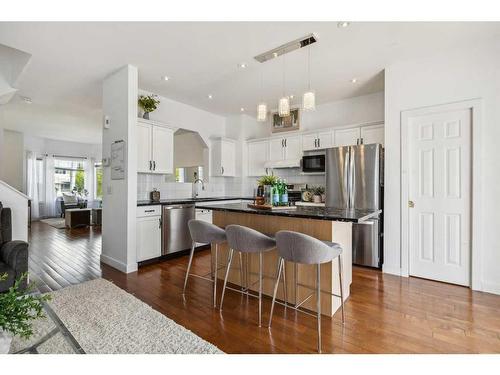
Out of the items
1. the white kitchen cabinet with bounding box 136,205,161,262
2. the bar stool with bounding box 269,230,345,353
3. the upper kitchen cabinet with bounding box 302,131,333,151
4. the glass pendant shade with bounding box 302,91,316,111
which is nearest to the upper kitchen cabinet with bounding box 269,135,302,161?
the upper kitchen cabinet with bounding box 302,131,333,151

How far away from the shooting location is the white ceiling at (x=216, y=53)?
2.58 m

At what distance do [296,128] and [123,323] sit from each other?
422 cm

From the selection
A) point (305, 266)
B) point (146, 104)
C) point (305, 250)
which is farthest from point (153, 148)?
point (305, 250)

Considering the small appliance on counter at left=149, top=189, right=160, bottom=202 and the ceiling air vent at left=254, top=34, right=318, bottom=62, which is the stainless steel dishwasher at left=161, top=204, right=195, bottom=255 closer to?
the small appliance on counter at left=149, top=189, right=160, bottom=202

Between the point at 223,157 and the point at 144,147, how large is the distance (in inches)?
72.7

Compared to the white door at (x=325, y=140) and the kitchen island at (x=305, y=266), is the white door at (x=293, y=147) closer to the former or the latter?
the white door at (x=325, y=140)

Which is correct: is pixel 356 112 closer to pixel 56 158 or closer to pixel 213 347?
pixel 213 347

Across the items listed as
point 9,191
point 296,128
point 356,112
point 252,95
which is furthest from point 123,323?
point 356,112

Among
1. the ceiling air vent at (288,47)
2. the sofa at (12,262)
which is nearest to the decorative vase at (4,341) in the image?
the sofa at (12,262)

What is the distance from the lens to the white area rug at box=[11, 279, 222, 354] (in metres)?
1.77

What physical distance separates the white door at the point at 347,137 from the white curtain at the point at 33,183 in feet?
29.8
